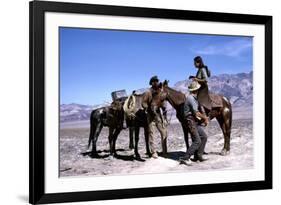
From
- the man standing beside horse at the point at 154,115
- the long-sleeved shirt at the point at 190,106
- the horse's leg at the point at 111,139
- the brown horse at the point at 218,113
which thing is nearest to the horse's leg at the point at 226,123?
the brown horse at the point at 218,113

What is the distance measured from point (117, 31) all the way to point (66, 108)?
35cm

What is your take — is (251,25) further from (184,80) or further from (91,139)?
(91,139)

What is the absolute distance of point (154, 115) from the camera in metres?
2.12

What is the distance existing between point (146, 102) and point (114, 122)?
15cm

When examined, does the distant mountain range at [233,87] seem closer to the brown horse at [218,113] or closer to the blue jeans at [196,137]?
the brown horse at [218,113]

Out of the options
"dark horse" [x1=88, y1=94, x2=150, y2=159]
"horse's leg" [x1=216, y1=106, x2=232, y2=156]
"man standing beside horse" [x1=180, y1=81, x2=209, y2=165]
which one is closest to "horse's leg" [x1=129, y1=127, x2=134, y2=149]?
"dark horse" [x1=88, y1=94, x2=150, y2=159]

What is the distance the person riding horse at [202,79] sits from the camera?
85.9 inches

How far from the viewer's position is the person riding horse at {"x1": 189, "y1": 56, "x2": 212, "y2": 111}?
2.18 m

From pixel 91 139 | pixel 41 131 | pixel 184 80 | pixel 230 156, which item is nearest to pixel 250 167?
pixel 230 156

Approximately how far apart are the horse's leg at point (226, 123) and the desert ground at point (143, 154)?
0.02 m

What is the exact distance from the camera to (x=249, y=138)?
7.46 ft

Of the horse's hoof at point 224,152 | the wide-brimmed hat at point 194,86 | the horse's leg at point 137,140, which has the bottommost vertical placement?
the horse's hoof at point 224,152

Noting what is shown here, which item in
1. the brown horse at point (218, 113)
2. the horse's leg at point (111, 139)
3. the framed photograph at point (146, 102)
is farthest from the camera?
the brown horse at point (218, 113)

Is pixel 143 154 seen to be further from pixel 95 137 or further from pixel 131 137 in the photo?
pixel 95 137
